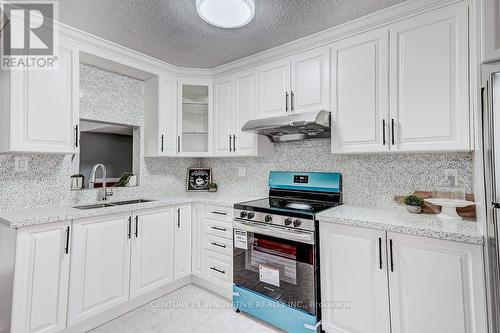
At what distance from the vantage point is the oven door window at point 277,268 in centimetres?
187

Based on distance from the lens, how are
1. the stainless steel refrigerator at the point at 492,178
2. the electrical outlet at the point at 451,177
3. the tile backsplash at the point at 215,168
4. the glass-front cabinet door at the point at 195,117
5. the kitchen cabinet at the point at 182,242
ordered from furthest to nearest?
the glass-front cabinet door at the point at 195,117
the kitchen cabinet at the point at 182,242
the tile backsplash at the point at 215,168
the electrical outlet at the point at 451,177
the stainless steel refrigerator at the point at 492,178

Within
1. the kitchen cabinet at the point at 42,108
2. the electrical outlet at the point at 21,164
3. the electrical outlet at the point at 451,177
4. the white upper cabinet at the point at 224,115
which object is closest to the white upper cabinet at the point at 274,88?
the white upper cabinet at the point at 224,115

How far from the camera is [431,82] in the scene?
5.62ft

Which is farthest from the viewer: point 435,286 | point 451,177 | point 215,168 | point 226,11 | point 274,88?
point 215,168

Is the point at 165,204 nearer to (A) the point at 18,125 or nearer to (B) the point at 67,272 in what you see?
(B) the point at 67,272

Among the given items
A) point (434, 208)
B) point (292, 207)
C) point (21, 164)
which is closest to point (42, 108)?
point (21, 164)

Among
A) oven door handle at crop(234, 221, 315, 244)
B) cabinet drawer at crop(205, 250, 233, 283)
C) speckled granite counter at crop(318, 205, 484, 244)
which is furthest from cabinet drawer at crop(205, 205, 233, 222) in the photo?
speckled granite counter at crop(318, 205, 484, 244)

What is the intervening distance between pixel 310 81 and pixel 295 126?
0.47m

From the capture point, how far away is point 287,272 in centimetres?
196

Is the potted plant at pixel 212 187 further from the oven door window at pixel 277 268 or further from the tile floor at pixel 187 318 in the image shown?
the tile floor at pixel 187 318

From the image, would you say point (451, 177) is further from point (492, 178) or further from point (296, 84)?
point (296, 84)

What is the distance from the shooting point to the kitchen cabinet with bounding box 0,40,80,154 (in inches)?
71.3

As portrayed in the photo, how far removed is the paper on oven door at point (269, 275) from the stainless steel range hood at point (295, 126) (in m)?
1.21

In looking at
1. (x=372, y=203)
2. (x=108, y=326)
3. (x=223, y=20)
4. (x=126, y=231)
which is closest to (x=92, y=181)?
(x=126, y=231)
